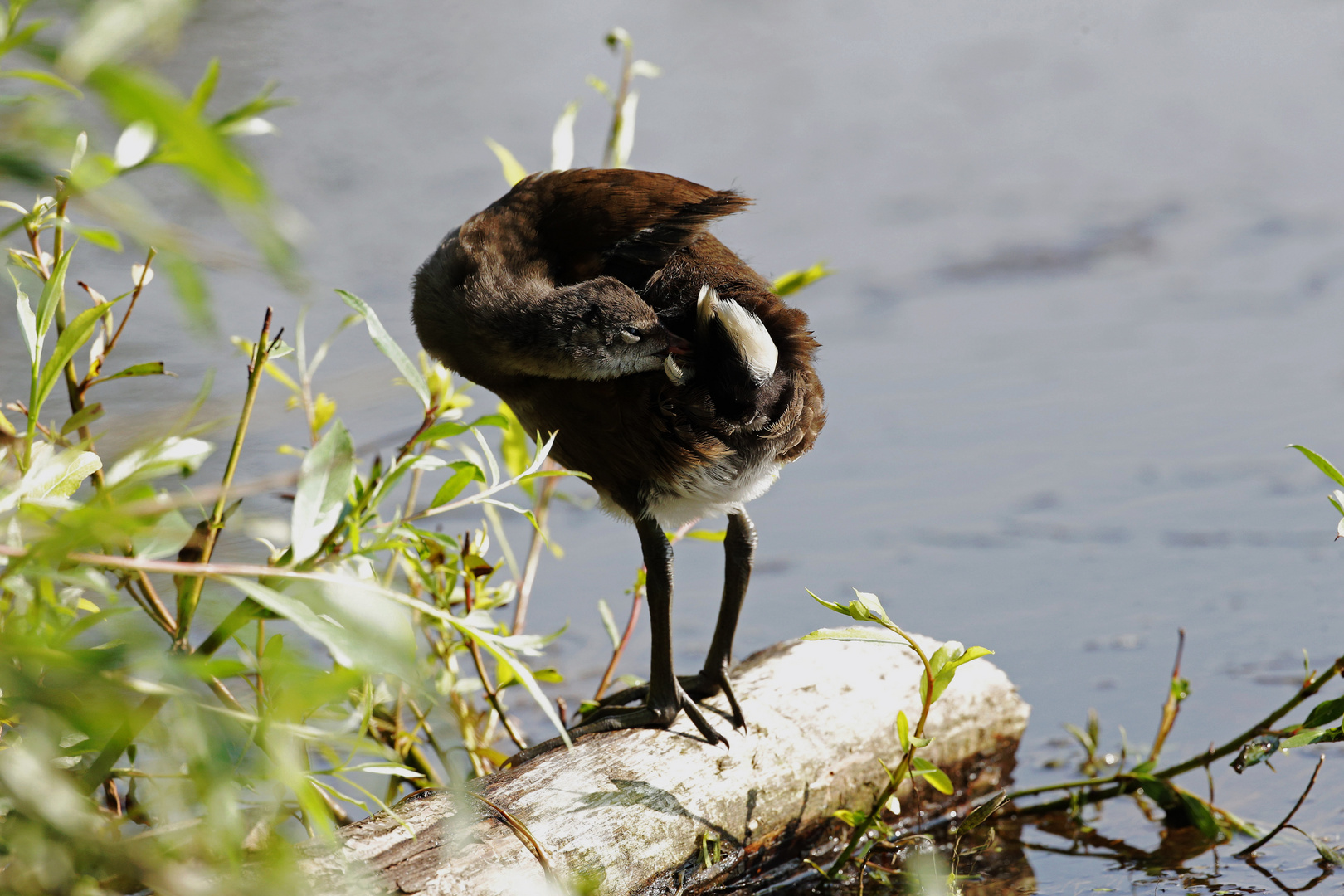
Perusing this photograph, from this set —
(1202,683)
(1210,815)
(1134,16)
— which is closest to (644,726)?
(1210,815)

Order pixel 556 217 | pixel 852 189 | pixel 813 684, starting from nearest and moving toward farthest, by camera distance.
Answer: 1. pixel 556 217
2. pixel 813 684
3. pixel 852 189

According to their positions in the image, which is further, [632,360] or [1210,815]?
[1210,815]

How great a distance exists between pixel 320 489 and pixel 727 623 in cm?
139

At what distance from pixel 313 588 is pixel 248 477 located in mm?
3110

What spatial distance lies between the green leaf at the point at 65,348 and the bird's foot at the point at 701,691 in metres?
1.30

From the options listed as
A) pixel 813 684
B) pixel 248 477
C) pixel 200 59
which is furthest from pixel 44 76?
pixel 200 59

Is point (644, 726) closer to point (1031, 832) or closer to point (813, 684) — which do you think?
point (813, 684)

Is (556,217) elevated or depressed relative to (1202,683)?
elevated

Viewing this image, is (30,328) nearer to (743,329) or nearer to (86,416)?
(86,416)

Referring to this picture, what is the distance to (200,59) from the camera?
23.2 ft

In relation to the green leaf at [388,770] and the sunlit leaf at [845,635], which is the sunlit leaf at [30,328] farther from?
the sunlit leaf at [845,635]

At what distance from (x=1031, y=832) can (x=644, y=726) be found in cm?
98

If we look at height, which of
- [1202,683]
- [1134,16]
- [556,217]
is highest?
[1134,16]

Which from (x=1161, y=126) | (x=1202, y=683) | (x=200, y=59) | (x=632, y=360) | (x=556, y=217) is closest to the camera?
(x=632, y=360)
